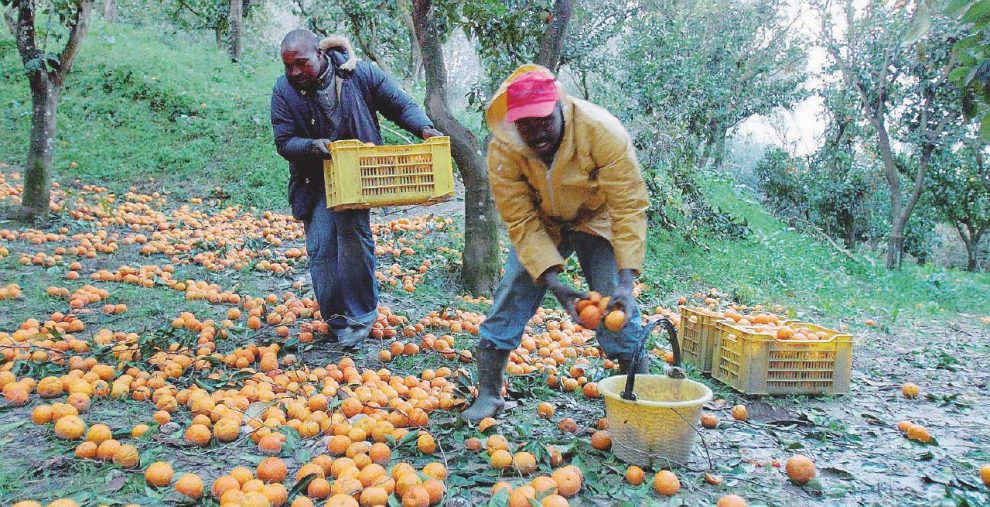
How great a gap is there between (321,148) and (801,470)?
282 centimetres

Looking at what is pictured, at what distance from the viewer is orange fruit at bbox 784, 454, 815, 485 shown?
8.88ft

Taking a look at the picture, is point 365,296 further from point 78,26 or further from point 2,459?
point 78,26

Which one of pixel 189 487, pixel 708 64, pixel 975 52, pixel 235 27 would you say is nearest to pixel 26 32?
pixel 189 487

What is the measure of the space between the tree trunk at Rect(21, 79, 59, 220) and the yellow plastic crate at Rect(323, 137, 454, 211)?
4552 mm

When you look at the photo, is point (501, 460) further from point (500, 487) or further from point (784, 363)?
point (784, 363)

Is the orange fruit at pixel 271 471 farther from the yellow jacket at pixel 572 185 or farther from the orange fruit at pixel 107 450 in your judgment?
the yellow jacket at pixel 572 185

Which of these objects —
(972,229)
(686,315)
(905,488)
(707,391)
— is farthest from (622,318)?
(972,229)

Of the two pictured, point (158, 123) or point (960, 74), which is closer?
point (960, 74)

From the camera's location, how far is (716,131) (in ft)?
54.8

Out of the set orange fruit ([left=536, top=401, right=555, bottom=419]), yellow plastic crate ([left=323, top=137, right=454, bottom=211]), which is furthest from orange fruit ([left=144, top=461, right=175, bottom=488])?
orange fruit ([left=536, top=401, right=555, bottom=419])

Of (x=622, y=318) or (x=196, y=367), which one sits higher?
(x=622, y=318)

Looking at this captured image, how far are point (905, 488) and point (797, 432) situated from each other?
0.67 m

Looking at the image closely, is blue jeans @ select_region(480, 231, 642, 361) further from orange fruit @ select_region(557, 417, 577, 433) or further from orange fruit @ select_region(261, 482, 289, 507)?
orange fruit @ select_region(261, 482, 289, 507)

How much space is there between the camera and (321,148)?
373 cm
